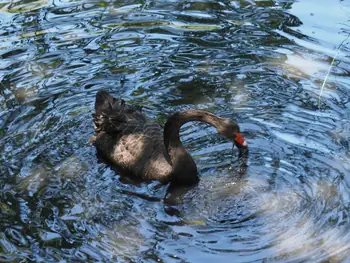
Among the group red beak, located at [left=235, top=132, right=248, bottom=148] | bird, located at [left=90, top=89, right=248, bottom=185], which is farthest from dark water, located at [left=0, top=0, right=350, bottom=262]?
red beak, located at [left=235, top=132, right=248, bottom=148]

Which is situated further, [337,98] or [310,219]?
[337,98]

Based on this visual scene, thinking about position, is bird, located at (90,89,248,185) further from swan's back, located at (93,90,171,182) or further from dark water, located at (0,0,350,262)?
dark water, located at (0,0,350,262)

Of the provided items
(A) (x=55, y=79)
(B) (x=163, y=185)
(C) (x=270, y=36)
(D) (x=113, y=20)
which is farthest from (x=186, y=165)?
(D) (x=113, y=20)

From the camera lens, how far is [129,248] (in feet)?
18.2

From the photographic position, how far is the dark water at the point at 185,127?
5664 millimetres

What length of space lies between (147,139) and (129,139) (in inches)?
8.0

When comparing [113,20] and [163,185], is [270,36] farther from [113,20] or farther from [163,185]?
[163,185]

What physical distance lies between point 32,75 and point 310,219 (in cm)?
442

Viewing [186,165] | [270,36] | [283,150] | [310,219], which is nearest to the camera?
[310,219]

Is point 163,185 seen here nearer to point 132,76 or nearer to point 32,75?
point 132,76

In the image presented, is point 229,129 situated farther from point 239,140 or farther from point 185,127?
point 185,127

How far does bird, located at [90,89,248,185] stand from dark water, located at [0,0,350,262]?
163mm

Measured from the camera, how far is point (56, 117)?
781 centimetres

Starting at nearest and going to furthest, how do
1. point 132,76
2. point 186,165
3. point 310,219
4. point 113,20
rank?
point 310,219, point 186,165, point 132,76, point 113,20
